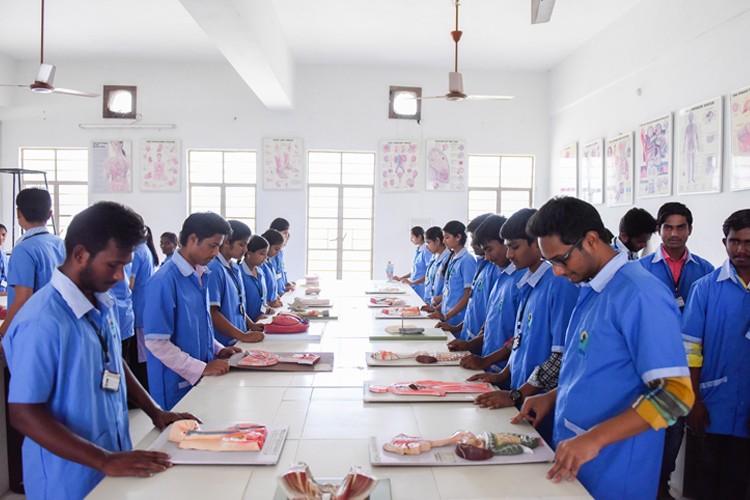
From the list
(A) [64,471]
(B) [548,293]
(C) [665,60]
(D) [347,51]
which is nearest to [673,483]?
(B) [548,293]

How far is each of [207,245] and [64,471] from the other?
1.20m

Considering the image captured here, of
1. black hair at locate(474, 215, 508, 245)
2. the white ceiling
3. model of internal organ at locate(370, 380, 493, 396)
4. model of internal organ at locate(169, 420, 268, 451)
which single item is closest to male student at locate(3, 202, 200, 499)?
model of internal organ at locate(169, 420, 268, 451)

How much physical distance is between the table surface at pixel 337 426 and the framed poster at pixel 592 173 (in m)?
4.94

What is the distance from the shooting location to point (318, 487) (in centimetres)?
131

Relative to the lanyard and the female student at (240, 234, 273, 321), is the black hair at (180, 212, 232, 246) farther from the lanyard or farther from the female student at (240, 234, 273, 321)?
the female student at (240, 234, 273, 321)

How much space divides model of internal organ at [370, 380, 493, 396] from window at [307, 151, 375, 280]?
6.79 meters

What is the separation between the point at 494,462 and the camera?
4.88ft

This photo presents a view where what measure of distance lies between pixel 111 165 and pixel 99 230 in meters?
7.85

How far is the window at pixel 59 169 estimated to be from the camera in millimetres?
8594

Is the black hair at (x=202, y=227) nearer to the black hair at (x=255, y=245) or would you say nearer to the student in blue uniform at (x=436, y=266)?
the black hair at (x=255, y=245)

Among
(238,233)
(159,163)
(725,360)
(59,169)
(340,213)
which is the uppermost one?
(159,163)

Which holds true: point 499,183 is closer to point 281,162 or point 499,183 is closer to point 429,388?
point 281,162

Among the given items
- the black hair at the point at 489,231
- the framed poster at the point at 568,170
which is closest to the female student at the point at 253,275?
the black hair at the point at 489,231

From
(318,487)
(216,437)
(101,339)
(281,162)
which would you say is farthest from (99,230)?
(281,162)
